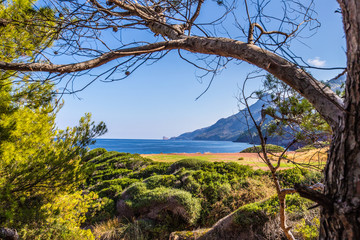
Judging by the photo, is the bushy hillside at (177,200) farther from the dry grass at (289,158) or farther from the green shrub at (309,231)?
the green shrub at (309,231)

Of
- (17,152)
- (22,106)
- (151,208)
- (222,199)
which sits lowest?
(151,208)

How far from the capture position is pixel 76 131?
4355 millimetres

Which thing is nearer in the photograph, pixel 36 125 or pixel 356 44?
pixel 356 44

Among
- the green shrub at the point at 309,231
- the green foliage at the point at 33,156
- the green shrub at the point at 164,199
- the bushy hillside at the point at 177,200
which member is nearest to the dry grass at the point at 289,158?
the bushy hillside at the point at 177,200

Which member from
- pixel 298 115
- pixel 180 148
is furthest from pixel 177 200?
pixel 180 148

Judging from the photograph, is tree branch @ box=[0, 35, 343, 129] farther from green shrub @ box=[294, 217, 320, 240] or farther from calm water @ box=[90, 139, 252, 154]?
calm water @ box=[90, 139, 252, 154]

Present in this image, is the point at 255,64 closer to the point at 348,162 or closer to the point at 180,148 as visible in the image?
the point at 348,162

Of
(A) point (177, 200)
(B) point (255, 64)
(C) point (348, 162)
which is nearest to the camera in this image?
(C) point (348, 162)

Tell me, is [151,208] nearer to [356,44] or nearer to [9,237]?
[9,237]

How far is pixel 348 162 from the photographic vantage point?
74cm

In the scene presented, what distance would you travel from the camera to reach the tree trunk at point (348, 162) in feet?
2.29

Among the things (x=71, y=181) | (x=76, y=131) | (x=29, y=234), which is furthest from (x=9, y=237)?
(x=76, y=131)

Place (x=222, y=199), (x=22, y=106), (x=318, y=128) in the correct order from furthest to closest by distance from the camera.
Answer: (x=222, y=199) < (x=22, y=106) < (x=318, y=128)

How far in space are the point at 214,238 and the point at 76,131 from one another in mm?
3824
